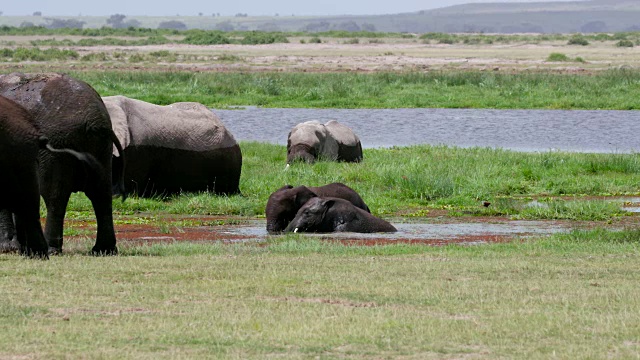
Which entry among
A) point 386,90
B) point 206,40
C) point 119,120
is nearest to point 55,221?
point 119,120

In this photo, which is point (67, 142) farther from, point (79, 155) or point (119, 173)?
point (119, 173)

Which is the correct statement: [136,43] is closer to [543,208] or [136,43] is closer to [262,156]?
[262,156]

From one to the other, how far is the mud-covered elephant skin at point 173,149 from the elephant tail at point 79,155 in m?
5.08

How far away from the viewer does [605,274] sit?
1101 centimetres

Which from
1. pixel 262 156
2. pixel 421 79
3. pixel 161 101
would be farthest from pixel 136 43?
pixel 262 156

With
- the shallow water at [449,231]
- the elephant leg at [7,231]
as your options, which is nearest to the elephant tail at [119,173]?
the elephant leg at [7,231]

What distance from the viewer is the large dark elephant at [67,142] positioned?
12195mm

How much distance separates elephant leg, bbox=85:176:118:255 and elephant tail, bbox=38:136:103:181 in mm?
228

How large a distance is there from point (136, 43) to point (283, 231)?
87.6m

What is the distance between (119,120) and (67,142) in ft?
17.7

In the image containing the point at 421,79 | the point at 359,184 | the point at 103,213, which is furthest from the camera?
the point at 421,79

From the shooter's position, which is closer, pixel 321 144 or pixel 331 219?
pixel 331 219

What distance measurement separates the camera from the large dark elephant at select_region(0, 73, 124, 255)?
480 inches

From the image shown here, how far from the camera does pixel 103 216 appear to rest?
12.6 metres
